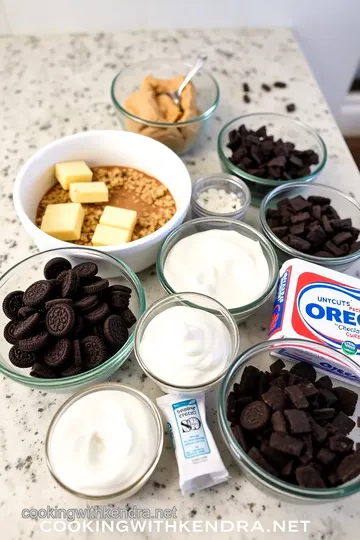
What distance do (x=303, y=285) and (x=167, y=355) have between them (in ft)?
1.09

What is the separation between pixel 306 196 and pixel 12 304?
0.80 meters

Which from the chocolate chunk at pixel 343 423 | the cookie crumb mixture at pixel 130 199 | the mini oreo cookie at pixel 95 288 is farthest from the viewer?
the cookie crumb mixture at pixel 130 199

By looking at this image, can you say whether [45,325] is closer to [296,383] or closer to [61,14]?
[296,383]

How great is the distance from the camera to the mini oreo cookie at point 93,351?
35.5 inches

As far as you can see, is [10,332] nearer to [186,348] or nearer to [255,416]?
[186,348]

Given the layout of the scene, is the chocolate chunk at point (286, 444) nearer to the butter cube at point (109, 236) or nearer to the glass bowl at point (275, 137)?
the butter cube at point (109, 236)

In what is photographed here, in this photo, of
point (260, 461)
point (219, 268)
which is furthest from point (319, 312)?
point (260, 461)

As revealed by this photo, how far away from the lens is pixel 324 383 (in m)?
0.91

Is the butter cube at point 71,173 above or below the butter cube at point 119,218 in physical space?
above

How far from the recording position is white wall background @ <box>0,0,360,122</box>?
1670 millimetres

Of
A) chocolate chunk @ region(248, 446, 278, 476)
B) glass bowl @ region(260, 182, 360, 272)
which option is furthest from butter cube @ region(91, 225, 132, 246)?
chocolate chunk @ region(248, 446, 278, 476)

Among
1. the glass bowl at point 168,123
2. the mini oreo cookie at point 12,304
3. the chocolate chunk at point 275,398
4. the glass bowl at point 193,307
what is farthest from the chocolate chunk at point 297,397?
the glass bowl at point 168,123

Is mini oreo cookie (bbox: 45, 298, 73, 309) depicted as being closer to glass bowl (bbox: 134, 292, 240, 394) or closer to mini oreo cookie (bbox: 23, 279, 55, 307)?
mini oreo cookie (bbox: 23, 279, 55, 307)

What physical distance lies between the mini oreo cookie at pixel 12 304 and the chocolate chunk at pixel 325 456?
2.07 feet
